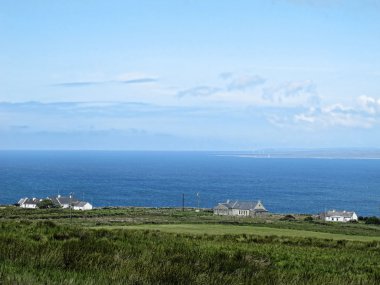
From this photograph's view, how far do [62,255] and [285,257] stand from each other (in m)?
8.32

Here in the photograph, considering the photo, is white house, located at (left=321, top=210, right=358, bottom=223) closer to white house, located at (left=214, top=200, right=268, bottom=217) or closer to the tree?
white house, located at (left=214, top=200, right=268, bottom=217)

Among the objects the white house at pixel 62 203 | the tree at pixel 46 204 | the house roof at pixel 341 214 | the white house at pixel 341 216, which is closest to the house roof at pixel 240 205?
the white house at pixel 341 216

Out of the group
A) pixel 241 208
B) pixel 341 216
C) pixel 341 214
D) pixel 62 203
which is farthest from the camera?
pixel 62 203

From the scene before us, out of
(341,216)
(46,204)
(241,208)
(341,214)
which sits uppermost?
(46,204)

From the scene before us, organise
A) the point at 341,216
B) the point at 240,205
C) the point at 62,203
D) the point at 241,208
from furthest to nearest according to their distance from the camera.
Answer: the point at 62,203 < the point at 240,205 < the point at 241,208 < the point at 341,216

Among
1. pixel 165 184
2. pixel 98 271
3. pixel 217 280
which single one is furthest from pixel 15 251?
pixel 165 184

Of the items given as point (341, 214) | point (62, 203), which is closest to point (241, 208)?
point (341, 214)

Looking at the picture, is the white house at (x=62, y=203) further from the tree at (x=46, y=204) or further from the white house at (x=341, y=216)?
the white house at (x=341, y=216)

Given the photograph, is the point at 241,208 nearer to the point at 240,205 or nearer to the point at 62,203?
the point at 240,205

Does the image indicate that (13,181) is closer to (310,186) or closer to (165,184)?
(165,184)

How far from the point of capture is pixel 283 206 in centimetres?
12700

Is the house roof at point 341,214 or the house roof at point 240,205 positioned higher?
the house roof at point 240,205

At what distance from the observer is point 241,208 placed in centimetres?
9981

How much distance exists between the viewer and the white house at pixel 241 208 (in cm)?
9531
